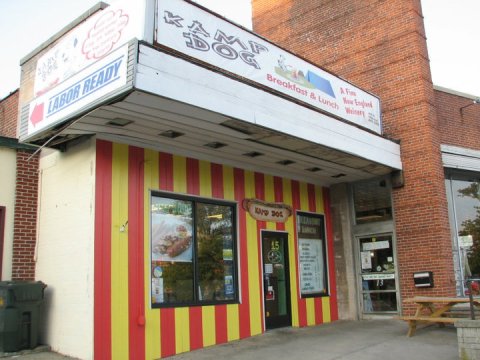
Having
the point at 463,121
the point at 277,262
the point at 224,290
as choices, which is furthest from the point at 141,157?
the point at 463,121

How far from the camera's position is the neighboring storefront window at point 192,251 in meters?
9.02

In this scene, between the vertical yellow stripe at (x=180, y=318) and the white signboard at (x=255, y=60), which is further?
the vertical yellow stripe at (x=180, y=318)

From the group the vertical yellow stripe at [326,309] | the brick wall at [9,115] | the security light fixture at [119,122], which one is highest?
the brick wall at [9,115]

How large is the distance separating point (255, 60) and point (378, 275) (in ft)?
21.7

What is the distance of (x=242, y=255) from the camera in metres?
10.4

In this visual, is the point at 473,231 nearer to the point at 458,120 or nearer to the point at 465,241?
the point at 465,241

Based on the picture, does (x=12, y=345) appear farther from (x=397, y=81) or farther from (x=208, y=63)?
(x=397, y=81)

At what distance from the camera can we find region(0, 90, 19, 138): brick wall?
40.0 ft

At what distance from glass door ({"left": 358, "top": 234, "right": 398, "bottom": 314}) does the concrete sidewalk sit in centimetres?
111

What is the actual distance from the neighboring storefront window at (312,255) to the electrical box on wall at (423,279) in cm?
219

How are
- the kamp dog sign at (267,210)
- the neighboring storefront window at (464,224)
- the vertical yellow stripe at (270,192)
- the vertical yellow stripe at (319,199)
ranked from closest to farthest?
1. the kamp dog sign at (267,210)
2. the vertical yellow stripe at (270,192)
3. the neighboring storefront window at (464,224)
4. the vertical yellow stripe at (319,199)

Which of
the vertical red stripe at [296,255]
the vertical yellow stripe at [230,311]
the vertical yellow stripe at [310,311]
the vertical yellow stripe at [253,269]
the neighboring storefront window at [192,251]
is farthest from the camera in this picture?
the vertical yellow stripe at [310,311]

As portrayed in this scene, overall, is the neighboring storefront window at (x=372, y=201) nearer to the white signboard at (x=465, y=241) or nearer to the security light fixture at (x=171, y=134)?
the white signboard at (x=465, y=241)

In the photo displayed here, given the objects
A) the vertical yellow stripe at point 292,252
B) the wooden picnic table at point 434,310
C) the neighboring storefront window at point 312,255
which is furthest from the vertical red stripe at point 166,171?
the wooden picnic table at point 434,310
